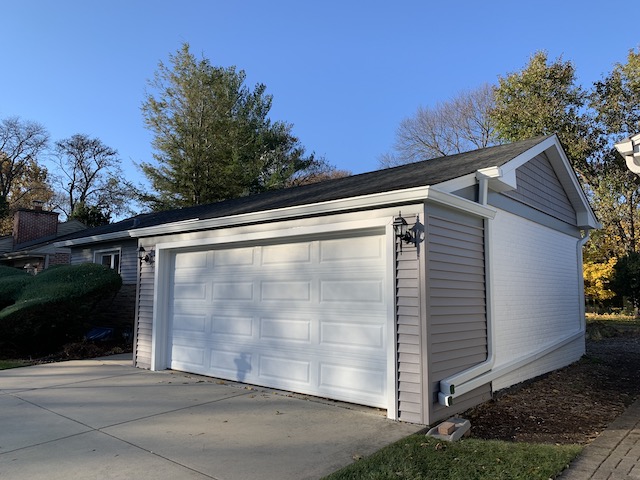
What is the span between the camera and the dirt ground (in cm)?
482

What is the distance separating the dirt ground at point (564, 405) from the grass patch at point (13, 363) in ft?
26.4

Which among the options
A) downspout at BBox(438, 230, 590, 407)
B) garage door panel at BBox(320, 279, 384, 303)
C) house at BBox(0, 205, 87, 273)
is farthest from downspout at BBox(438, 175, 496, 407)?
house at BBox(0, 205, 87, 273)

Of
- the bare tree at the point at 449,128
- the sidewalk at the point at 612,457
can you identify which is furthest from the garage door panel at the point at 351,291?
the bare tree at the point at 449,128

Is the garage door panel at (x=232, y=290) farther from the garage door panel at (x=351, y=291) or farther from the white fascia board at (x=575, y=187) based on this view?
the white fascia board at (x=575, y=187)

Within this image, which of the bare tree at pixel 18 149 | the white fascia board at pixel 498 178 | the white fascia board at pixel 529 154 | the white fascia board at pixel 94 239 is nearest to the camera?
the white fascia board at pixel 498 178

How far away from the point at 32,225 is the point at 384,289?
2087cm

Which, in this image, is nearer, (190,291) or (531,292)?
(531,292)

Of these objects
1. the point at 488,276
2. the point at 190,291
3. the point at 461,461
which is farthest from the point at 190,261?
the point at 461,461

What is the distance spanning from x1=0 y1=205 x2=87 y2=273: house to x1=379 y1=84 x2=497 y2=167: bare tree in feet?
64.9

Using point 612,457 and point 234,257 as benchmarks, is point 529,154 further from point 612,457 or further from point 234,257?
point 234,257

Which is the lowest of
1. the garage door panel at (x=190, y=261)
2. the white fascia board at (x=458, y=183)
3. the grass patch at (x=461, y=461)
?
the grass patch at (x=461, y=461)

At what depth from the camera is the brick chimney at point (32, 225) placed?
2038cm

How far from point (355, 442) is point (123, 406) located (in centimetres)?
303

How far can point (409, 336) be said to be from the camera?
4.98m
